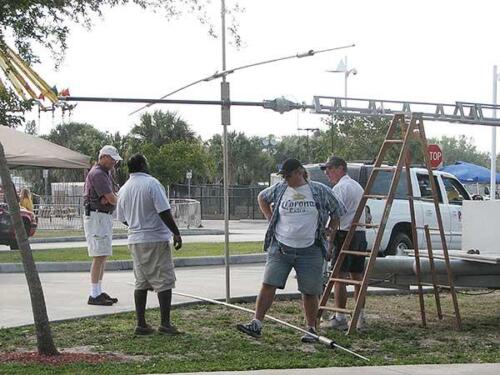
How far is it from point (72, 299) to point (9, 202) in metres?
4.11

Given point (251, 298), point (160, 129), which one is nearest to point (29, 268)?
point (251, 298)

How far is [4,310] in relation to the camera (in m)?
9.62

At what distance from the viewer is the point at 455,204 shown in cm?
1593

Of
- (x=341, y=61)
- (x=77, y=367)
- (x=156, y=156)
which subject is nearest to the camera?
(x=77, y=367)

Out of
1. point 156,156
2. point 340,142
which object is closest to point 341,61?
point 340,142

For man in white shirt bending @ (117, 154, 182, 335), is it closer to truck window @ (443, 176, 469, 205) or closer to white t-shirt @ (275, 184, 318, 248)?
white t-shirt @ (275, 184, 318, 248)

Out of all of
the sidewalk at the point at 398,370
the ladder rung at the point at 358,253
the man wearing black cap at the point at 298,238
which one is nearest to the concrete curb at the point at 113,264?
the ladder rung at the point at 358,253

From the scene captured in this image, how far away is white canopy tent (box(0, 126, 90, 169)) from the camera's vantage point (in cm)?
1962

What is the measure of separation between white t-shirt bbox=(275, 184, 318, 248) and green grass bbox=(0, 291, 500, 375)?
3.17 ft

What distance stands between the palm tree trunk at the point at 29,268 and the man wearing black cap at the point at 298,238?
2.00 m

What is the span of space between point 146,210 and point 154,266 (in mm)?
564

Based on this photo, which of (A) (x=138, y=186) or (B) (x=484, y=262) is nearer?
(A) (x=138, y=186)

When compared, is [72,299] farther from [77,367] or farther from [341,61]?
[341,61]

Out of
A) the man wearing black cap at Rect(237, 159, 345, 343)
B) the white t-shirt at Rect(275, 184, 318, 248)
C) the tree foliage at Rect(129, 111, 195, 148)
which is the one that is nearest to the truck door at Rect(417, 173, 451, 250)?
the man wearing black cap at Rect(237, 159, 345, 343)
